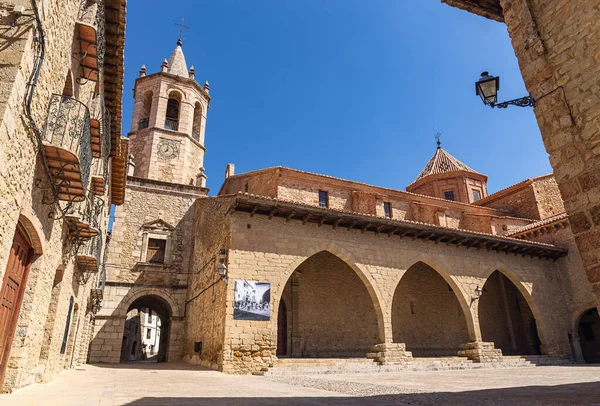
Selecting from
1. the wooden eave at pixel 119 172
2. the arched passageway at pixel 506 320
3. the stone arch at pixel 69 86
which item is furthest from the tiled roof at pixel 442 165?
the stone arch at pixel 69 86

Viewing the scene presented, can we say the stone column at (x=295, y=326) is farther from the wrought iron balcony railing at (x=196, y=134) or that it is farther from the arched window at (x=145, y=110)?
the arched window at (x=145, y=110)

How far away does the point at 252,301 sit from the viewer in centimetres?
1230

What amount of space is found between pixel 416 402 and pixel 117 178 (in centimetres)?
1229

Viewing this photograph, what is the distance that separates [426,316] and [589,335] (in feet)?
28.7

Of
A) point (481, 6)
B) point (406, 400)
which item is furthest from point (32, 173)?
point (481, 6)

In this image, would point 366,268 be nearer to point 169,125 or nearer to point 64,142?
point 64,142

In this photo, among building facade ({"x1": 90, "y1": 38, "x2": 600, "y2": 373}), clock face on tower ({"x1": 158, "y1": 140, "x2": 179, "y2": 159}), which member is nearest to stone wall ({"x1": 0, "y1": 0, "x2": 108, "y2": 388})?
building facade ({"x1": 90, "y1": 38, "x2": 600, "y2": 373})

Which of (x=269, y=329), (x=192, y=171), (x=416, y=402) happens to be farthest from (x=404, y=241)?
(x=192, y=171)

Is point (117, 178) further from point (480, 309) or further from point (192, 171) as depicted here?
point (480, 309)

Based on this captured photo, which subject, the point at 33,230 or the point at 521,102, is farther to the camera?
the point at 521,102

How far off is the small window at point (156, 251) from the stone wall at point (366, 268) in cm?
477

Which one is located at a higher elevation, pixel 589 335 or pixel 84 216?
pixel 84 216

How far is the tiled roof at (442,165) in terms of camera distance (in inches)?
1198

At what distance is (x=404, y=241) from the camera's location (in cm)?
1597
